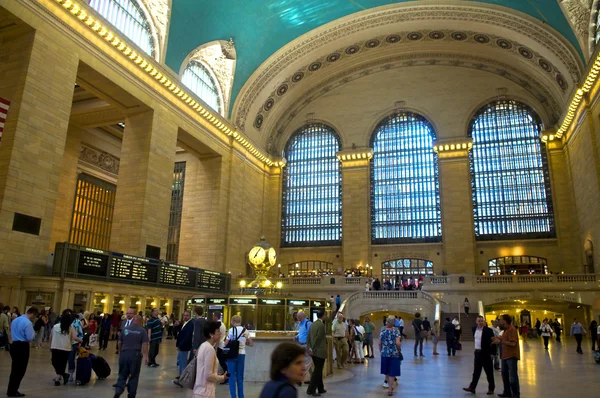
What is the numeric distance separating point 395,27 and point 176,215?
17715 mm

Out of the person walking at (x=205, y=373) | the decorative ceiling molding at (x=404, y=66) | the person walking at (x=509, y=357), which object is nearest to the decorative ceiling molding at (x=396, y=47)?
the decorative ceiling molding at (x=404, y=66)

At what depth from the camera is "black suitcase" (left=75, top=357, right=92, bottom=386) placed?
24.2 ft

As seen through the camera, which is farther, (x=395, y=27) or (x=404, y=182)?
(x=404, y=182)

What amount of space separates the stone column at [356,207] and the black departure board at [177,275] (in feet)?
37.5

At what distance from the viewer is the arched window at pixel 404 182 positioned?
98.6 ft

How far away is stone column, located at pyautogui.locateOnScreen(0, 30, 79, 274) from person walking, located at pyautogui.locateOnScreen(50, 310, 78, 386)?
26.3ft

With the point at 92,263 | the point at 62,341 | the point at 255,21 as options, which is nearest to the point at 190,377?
the point at 62,341

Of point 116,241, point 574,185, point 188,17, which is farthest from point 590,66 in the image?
point 116,241

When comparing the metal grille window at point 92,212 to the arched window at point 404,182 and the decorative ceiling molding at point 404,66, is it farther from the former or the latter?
the arched window at point 404,182

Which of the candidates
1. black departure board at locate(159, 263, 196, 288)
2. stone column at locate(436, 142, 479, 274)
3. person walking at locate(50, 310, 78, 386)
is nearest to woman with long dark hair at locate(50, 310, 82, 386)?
person walking at locate(50, 310, 78, 386)

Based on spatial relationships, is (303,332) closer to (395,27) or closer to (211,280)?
(211,280)

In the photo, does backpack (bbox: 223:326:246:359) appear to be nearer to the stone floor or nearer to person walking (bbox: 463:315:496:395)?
the stone floor

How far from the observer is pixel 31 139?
579 inches

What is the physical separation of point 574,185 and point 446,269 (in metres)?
8.44
